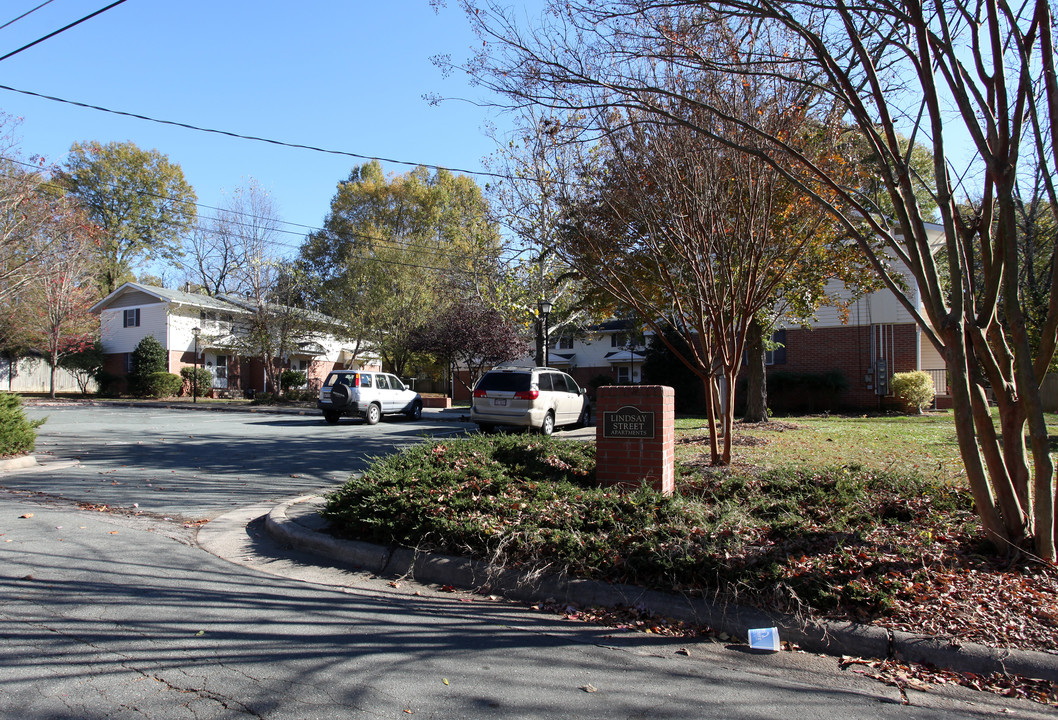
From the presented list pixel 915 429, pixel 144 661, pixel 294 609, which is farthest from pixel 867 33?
pixel 915 429

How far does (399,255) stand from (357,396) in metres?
17.1

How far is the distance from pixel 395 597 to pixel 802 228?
23.0ft

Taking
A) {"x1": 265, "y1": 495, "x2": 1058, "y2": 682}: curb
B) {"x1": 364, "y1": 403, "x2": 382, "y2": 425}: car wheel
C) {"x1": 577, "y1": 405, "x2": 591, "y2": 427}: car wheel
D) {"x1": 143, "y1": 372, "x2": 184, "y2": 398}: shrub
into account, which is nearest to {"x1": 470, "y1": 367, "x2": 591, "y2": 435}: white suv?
{"x1": 577, "y1": 405, "x2": 591, "y2": 427}: car wheel

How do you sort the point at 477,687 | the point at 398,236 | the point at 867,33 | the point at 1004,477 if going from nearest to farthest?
the point at 477,687 < the point at 1004,477 < the point at 867,33 < the point at 398,236

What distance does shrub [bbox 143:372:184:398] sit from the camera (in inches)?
1410

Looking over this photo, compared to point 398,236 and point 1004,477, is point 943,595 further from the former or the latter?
point 398,236

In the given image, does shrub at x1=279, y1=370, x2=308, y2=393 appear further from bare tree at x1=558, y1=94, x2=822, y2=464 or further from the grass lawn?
the grass lawn

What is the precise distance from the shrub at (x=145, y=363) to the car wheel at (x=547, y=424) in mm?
28312

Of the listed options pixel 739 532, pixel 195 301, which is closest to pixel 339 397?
pixel 739 532

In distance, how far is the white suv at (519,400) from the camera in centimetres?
1623

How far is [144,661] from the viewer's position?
3625 millimetres

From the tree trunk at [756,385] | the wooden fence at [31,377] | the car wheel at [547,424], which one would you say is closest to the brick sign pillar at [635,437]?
the car wheel at [547,424]

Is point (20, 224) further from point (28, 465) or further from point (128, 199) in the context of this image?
point (128, 199)

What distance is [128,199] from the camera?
1907 inches
